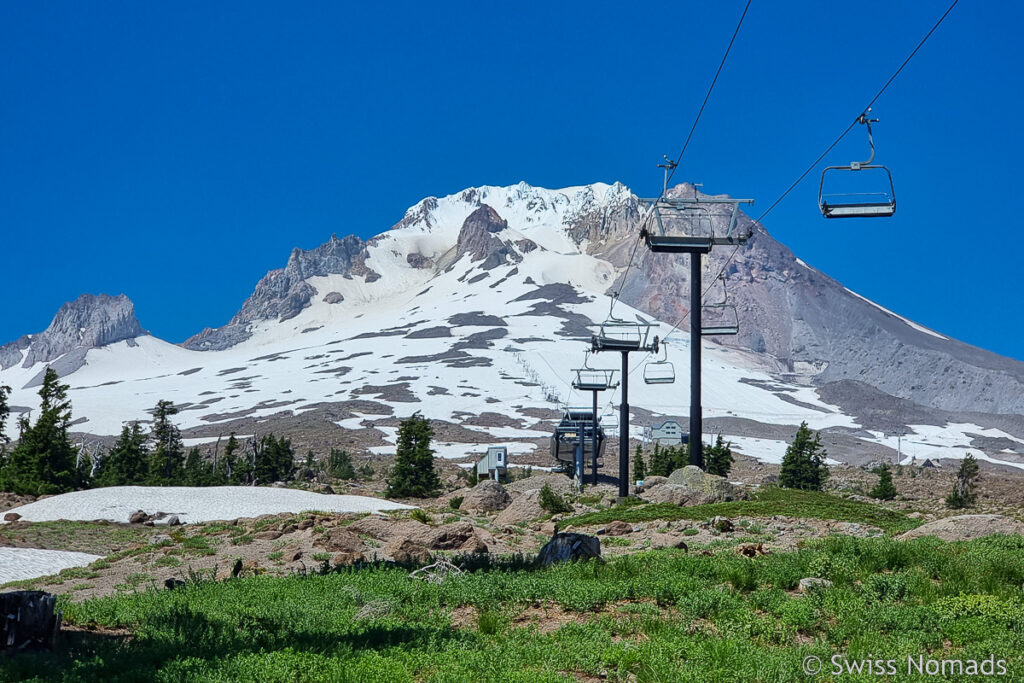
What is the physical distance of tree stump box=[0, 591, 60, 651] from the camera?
796cm

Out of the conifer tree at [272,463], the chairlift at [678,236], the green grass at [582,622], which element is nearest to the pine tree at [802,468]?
the chairlift at [678,236]

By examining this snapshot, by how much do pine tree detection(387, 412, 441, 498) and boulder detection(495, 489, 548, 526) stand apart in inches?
1122

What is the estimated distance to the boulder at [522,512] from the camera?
2764cm

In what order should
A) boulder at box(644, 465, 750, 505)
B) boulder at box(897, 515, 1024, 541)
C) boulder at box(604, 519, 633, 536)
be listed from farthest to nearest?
boulder at box(644, 465, 750, 505) → boulder at box(604, 519, 633, 536) → boulder at box(897, 515, 1024, 541)

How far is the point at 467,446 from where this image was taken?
124938 millimetres

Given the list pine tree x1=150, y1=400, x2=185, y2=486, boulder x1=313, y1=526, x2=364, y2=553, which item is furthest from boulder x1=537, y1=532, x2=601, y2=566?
pine tree x1=150, y1=400, x2=185, y2=486

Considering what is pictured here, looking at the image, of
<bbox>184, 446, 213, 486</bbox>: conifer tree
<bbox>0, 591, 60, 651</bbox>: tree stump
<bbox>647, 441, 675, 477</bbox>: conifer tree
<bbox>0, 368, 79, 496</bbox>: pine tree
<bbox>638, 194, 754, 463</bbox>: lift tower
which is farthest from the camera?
<bbox>647, 441, 675, 477</bbox>: conifer tree

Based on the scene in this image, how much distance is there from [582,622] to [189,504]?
38.2 metres

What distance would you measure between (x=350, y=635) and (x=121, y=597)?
18.2 ft

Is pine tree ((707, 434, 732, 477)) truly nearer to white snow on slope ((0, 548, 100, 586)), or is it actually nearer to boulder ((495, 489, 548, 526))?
boulder ((495, 489, 548, 526))

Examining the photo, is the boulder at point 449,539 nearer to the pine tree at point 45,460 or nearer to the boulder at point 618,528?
the boulder at point 618,528

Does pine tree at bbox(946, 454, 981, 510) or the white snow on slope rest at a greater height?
pine tree at bbox(946, 454, 981, 510)

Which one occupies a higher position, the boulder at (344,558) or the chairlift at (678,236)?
the chairlift at (678,236)

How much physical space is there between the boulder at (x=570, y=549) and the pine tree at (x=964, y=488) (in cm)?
2306
